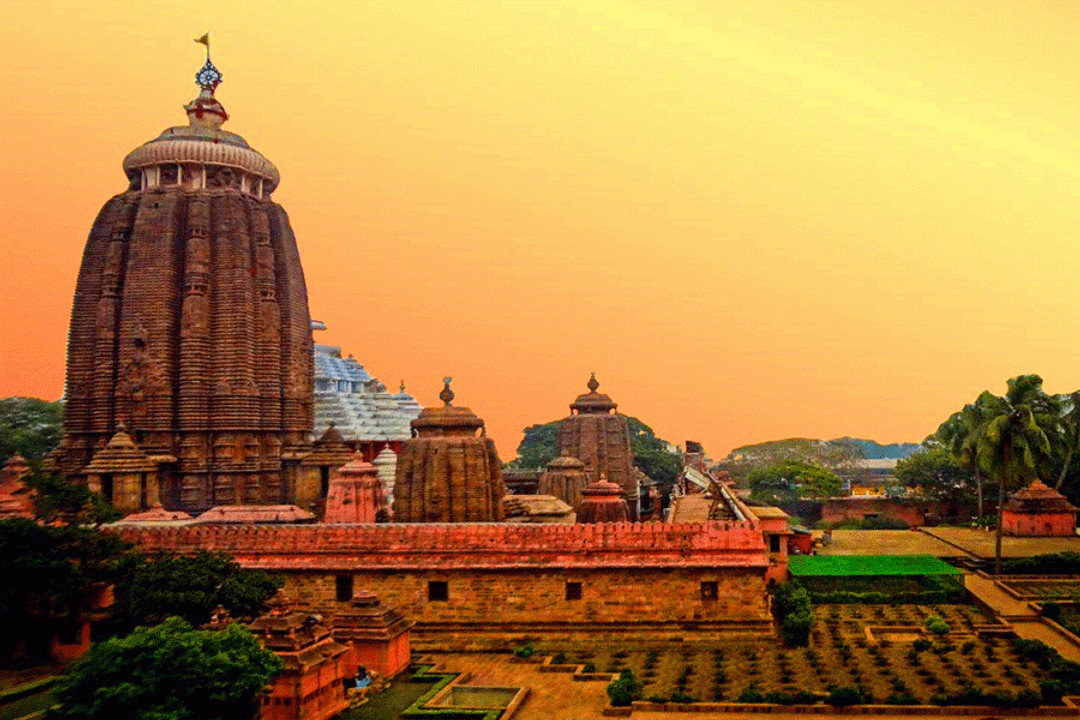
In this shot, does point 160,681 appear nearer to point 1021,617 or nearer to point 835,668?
point 835,668

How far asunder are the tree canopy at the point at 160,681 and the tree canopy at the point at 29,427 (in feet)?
114

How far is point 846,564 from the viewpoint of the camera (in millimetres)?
33531

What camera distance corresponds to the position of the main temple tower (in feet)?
111

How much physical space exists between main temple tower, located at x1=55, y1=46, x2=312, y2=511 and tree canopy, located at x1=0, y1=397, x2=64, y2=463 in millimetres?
15859

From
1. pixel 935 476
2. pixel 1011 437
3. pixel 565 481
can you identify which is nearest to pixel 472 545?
pixel 565 481

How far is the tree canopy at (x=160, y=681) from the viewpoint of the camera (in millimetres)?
15453

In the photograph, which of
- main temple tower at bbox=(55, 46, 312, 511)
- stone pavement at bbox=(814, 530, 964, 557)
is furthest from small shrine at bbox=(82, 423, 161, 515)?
stone pavement at bbox=(814, 530, 964, 557)

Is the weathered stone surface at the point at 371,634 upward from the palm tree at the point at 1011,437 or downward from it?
downward

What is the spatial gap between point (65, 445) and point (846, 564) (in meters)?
25.4

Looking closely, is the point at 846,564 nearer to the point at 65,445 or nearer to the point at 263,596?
the point at 263,596

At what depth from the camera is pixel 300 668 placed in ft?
58.9

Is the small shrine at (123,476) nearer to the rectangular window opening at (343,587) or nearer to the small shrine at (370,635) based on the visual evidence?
the rectangular window opening at (343,587)

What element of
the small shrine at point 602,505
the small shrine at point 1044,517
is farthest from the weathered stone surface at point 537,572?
the small shrine at point 1044,517

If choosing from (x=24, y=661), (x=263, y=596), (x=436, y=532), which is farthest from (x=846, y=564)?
(x=24, y=661)
